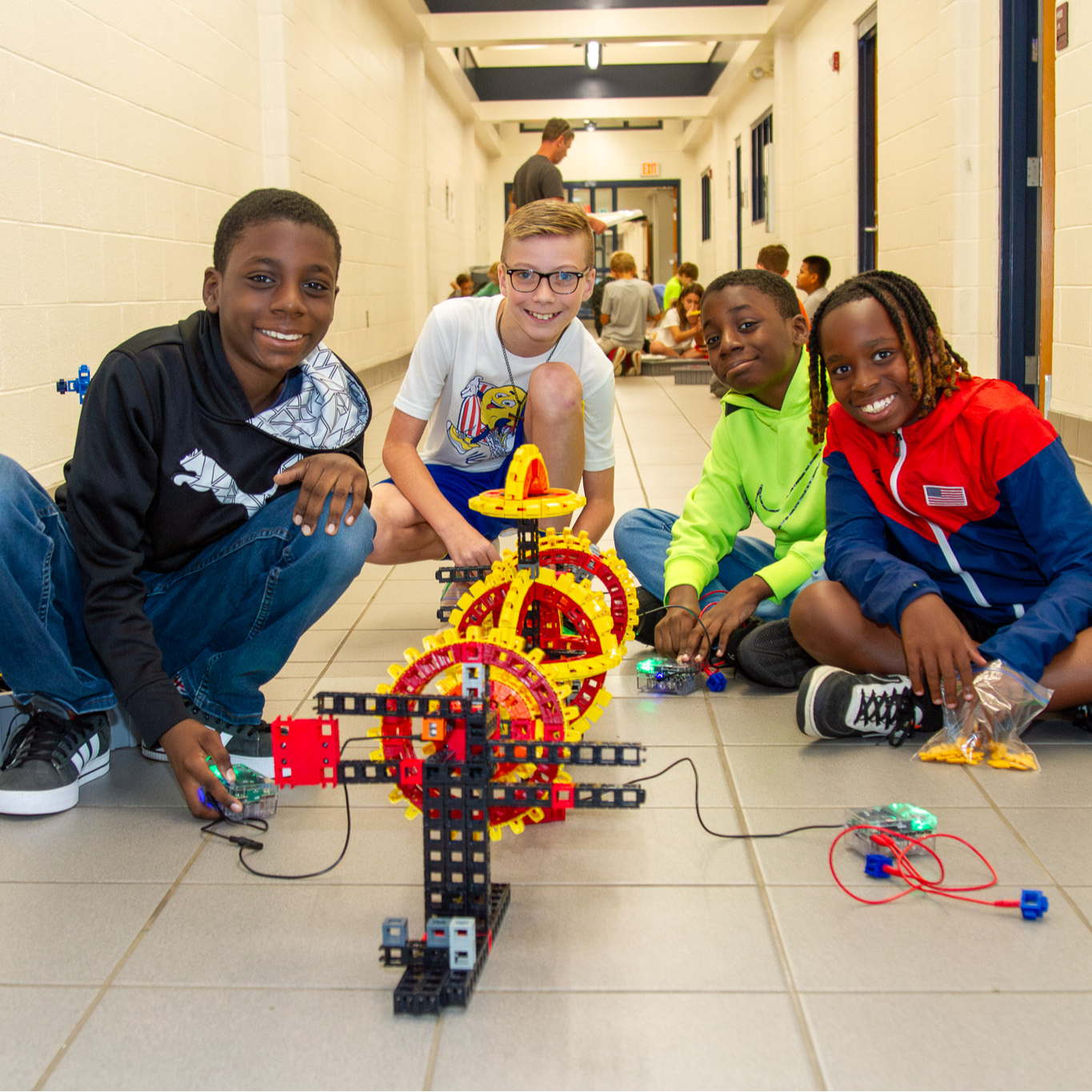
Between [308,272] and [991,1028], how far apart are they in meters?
1.37

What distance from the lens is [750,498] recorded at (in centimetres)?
238

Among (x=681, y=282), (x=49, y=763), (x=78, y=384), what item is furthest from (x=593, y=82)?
(x=49, y=763)

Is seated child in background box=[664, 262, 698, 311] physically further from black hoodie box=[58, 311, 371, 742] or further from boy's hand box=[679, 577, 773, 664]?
black hoodie box=[58, 311, 371, 742]

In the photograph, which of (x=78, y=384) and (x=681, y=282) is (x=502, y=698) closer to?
(x=78, y=384)

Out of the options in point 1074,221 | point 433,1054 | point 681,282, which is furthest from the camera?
point 681,282

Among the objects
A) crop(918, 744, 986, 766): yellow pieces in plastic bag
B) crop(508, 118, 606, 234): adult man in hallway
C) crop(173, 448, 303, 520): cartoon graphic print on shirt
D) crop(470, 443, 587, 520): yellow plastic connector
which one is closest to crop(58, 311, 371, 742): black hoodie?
crop(173, 448, 303, 520): cartoon graphic print on shirt

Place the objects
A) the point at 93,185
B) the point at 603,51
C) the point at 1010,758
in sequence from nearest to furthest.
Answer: the point at 1010,758 < the point at 93,185 < the point at 603,51

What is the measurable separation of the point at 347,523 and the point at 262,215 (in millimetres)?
495

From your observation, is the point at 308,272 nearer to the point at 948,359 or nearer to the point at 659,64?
the point at 948,359

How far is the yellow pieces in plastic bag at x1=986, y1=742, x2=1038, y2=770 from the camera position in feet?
5.71

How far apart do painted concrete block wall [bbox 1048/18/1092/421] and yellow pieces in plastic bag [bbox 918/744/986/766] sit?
121 inches

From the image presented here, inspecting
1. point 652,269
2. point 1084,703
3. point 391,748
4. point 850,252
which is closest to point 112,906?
point 391,748

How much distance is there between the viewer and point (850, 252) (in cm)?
836


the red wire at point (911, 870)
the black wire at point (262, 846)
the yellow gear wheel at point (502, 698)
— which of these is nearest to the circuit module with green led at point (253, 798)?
the black wire at point (262, 846)
